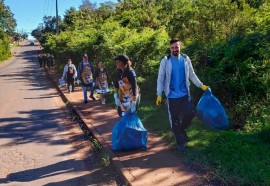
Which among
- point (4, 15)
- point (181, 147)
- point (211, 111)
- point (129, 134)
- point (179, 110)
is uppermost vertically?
point (4, 15)

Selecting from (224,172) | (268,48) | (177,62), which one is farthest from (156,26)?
(224,172)

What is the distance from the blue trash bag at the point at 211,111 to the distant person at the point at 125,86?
3.96ft

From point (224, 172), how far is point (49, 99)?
Answer: 1052cm

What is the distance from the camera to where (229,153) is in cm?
548

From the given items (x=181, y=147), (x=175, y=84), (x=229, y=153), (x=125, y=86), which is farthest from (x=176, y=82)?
(x=229, y=153)

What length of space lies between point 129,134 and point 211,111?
163 cm

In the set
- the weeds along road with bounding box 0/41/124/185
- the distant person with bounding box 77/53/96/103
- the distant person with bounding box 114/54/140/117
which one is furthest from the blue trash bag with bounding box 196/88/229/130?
the distant person with bounding box 77/53/96/103

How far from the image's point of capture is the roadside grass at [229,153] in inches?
182

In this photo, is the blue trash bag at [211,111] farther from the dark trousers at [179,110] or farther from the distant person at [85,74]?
the distant person at [85,74]

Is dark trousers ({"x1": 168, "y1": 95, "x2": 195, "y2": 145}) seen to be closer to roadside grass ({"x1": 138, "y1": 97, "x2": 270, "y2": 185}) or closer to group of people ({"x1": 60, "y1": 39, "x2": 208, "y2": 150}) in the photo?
group of people ({"x1": 60, "y1": 39, "x2": 208, "y2": 150})

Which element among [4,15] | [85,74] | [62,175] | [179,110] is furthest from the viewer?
[4,15]

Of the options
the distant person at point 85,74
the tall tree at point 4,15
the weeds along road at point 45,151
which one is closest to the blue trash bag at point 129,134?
the weeds along road at point 45,151

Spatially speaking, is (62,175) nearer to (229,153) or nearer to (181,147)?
(181,147)

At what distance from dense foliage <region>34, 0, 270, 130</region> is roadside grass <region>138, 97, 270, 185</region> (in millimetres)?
635
